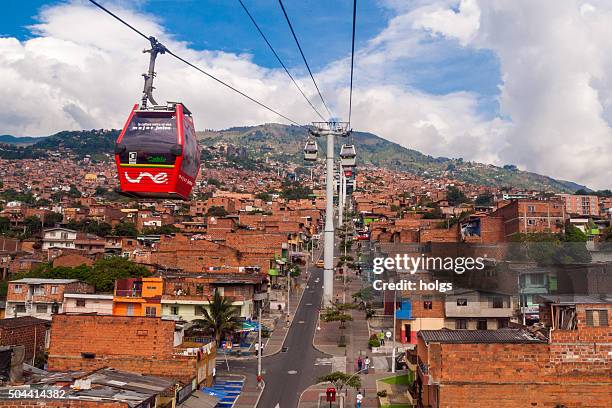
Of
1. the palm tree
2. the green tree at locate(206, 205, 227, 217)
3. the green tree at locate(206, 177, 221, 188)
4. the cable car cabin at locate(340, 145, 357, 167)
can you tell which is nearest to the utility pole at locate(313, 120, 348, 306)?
the cable car cabin at locate(340, 145, 357, 167)

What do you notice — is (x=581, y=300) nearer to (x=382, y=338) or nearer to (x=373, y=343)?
(x=373, y=343)

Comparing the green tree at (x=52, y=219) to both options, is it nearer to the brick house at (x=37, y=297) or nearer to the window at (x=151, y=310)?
the brick house at (x=37, y=297)

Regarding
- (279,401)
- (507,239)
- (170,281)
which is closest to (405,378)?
(279,401)

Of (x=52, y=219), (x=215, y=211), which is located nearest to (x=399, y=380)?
(x=52, y=219)

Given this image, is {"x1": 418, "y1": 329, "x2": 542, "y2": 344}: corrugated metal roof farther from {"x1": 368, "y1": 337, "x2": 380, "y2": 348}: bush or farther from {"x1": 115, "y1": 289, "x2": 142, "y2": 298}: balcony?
{"x1": 115, "y1": 289, "x2": 142, "y2": 298}: balcony

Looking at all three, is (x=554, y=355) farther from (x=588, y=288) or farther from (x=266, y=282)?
(x=266, y=282)

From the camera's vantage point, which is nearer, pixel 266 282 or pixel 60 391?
pixel 60 391

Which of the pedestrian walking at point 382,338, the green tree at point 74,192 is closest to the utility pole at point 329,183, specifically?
the pedestrian walking at point 382,338
